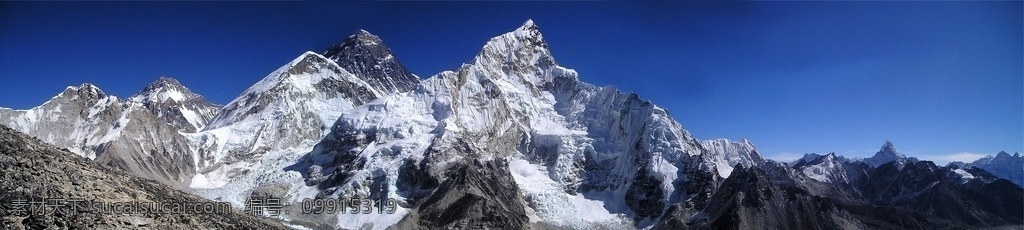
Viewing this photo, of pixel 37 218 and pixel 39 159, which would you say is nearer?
pixel 37 218

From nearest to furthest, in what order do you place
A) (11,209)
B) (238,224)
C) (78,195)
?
1. (11,209)
2. (78,195)
3. (238,224)

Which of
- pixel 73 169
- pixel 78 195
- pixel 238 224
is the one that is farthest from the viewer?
pixel 238 224

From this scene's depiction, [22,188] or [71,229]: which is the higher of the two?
[22,188]

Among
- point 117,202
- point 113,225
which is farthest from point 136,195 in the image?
point 113,225

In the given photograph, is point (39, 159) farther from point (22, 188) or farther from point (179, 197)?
point (179, 197)

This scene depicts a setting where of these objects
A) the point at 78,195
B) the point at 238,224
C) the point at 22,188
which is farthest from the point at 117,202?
the point at 238,224

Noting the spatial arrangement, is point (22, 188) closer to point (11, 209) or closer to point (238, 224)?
point (11, 209)
